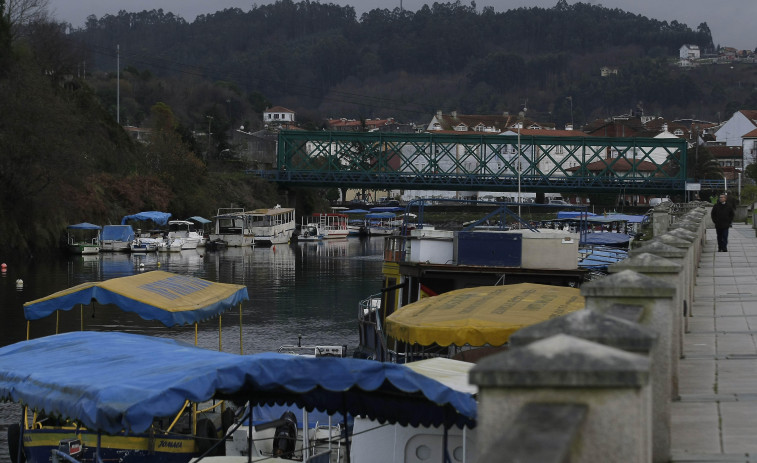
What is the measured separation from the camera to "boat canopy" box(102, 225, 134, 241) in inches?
2982

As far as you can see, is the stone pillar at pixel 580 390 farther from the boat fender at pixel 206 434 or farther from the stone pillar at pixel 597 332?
the boat fender at pixel 206 434

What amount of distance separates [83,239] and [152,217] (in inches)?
382

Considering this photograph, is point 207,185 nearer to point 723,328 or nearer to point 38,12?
point 38,12

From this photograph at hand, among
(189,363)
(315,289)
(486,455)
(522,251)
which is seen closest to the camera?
(486,455)

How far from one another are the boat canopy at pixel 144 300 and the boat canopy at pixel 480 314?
→ 4073 mm

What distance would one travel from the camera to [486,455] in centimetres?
359

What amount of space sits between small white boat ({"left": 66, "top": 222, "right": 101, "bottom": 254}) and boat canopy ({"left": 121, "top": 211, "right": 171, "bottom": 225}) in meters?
6.13

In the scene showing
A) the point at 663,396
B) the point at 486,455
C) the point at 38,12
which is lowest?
the point at 663,396

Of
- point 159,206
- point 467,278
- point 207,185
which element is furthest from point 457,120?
point 467,278

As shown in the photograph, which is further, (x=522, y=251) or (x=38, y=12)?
(x=38, y=12)

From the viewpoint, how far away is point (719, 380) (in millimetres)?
9734

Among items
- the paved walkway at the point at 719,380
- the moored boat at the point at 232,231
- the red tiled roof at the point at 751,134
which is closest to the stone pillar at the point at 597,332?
the paved walkway at the point at 719,380

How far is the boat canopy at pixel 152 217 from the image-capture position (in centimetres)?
8236

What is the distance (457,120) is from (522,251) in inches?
6220
